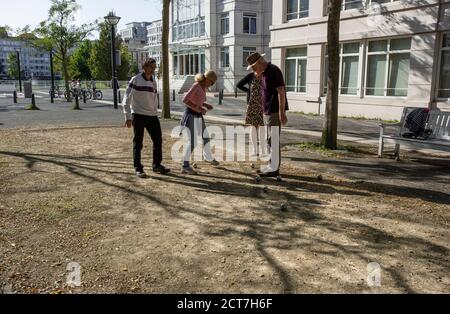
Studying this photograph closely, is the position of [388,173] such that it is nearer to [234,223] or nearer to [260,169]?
[260,169]

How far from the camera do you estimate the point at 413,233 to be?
4641 mm

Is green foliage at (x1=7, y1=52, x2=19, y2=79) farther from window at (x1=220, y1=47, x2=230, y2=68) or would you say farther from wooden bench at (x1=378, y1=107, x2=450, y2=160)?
wooden bench at (x1=378, y1=107, x2=450, y2=160)

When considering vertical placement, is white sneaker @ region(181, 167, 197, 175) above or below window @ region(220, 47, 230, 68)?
below

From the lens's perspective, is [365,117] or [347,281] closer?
[347,281]

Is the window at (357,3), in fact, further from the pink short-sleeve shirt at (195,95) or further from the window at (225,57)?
the window at (225,57)

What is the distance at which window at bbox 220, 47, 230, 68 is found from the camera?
45812 mm

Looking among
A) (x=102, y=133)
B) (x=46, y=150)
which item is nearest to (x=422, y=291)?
(x=46, y=150)

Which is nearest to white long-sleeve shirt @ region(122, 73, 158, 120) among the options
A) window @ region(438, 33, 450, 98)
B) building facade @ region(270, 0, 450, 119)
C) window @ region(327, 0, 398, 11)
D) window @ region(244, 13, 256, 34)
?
building facade @ region(270, 0, 450, 119)

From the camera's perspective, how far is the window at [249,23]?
44875 mm

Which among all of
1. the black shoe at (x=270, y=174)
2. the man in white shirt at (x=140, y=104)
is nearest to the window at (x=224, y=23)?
the man in white shirt at (x=140, y=104)

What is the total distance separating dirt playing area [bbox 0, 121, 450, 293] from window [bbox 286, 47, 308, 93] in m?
15.2

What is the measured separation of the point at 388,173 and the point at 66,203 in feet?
18.0

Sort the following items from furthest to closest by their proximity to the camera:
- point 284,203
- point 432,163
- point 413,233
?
1. point 432,163
2. point 284,203
3. point 413,233

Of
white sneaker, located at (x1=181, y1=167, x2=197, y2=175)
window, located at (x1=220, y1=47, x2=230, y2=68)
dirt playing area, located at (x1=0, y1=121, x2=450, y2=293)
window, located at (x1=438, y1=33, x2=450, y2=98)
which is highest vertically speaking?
window, located at (x1=220, y1=47, x2=230, y2=68)
